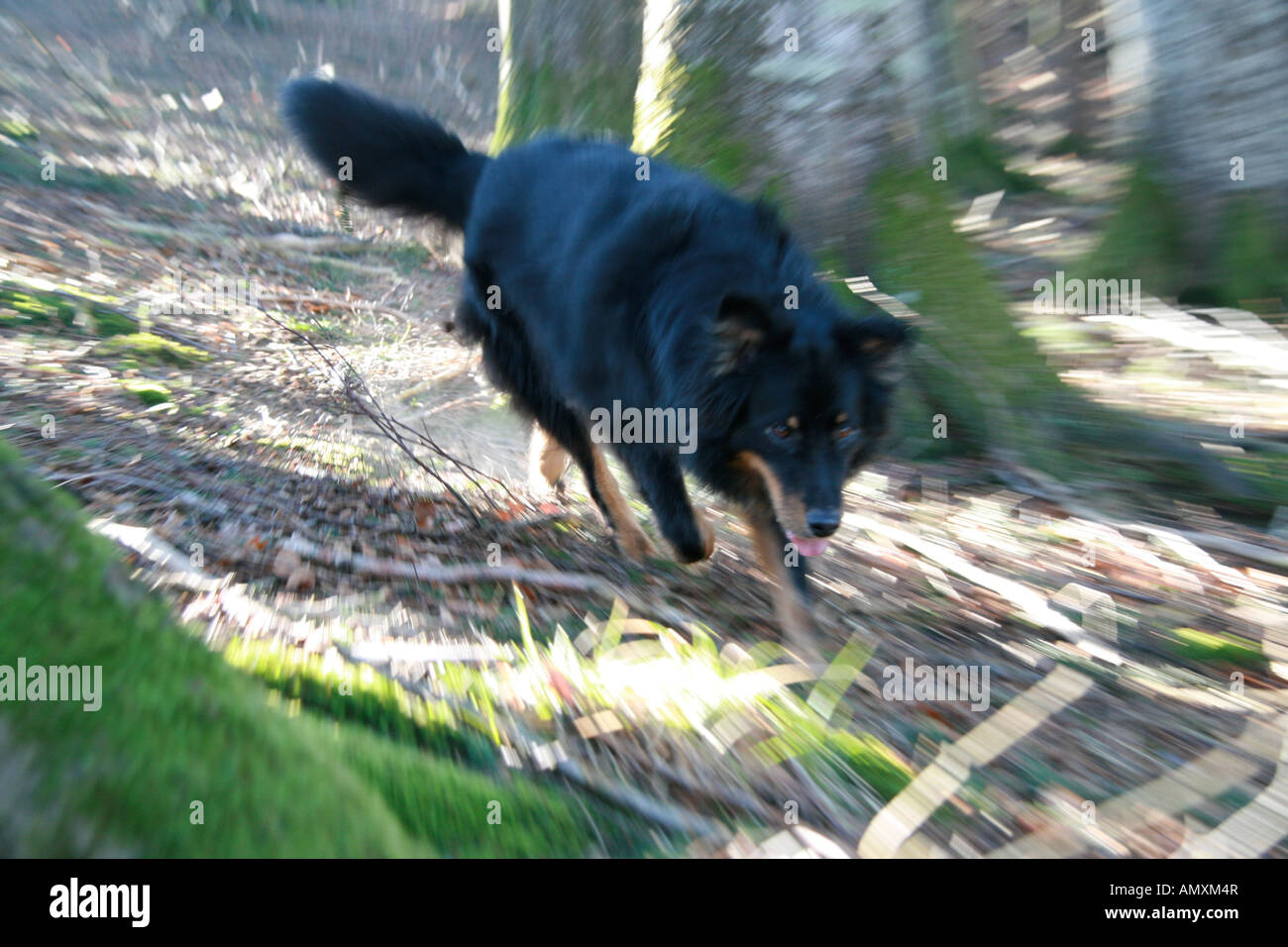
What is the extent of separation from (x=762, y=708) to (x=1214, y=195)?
139 inches

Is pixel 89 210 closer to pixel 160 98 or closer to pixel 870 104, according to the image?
pixel 160 98

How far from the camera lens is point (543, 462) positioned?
497 cm

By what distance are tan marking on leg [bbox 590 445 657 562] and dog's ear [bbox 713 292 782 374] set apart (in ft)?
4.53

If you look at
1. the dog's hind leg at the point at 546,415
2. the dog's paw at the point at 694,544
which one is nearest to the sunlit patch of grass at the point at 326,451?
the dog's hind leg at the point at 546,415

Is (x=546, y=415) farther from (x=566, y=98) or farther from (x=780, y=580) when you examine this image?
(x=566, y=98)

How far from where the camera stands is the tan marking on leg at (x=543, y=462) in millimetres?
4848

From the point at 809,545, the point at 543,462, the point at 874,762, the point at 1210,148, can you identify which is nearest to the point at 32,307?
the point at 543,462

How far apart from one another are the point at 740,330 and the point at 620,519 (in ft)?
5.41

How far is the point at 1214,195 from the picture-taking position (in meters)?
4.03

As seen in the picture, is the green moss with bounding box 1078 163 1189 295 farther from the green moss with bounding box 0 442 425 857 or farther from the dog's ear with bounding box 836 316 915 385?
the green moss with bounding box 0 442 425 857

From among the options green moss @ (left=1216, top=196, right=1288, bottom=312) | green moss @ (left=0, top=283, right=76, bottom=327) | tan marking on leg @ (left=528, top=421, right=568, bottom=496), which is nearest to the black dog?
tan marking on leg @ (left=528, top=421, right=568, bottom=496)

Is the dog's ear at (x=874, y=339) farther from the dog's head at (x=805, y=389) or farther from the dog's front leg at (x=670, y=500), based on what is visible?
the dog's front leg at (x=670, y=500)

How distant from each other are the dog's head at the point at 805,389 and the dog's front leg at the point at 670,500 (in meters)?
0.54
